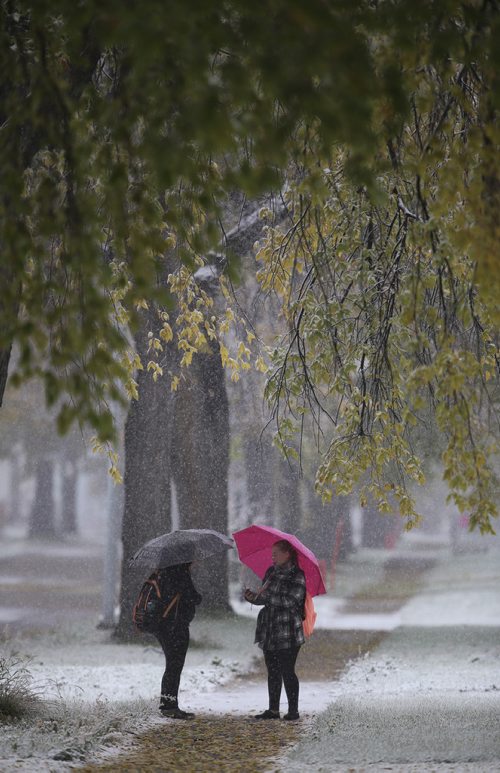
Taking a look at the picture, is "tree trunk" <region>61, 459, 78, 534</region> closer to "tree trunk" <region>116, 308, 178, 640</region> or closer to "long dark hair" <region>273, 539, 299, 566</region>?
"tree trunk" <region>116, 308, 178, 640</region>

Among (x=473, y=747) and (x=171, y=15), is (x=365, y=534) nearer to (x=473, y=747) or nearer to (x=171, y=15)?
(x=473, y=747)

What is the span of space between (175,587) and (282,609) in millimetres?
1035

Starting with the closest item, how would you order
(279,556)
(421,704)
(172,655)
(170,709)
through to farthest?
(279,556) < (172,655) < (170,709) < (421,704)

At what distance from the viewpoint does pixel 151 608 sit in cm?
984

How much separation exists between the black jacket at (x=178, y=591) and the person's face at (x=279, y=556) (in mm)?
834

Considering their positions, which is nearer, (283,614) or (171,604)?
(283,614)

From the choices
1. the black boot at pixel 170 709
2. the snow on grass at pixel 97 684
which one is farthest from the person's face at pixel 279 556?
the snow on grass at pixel 97 684

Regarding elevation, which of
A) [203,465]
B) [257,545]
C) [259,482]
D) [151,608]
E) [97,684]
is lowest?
[97,684]

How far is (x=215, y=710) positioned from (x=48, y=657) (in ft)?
18.3

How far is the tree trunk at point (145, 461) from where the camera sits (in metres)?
17.2

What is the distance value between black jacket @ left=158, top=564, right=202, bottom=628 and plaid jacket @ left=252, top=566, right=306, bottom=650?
0.69 metres

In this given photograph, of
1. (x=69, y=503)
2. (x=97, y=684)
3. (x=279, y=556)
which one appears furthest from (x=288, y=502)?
(x=69, y=503)

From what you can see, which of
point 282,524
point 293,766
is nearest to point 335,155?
point 293,766

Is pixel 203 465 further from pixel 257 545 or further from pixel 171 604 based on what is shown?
pixel 171 604
